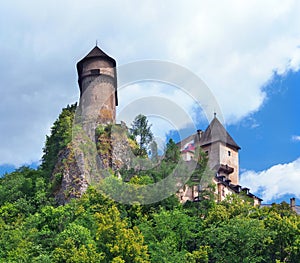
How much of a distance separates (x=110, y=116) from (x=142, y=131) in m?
4.04

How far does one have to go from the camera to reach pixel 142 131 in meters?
70.6

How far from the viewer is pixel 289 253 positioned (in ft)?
154

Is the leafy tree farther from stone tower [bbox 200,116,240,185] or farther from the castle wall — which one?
the castle wall

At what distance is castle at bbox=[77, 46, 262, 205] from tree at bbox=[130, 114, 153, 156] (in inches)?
102

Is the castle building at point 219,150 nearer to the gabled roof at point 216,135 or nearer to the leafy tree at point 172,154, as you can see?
the gabled roof at point 216,135

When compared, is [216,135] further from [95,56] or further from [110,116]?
[95,56]

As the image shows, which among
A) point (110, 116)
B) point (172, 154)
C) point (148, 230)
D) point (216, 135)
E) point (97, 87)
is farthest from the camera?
point (216, 135)

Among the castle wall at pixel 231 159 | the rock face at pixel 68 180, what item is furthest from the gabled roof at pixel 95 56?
the castle wall at pixel 231 159

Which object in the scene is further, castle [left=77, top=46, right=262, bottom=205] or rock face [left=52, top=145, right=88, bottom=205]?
castle [left=77, top=46, right=262, bottom=205]

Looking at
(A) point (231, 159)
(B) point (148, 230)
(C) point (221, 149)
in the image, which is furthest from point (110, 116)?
(B) point (148, 230)

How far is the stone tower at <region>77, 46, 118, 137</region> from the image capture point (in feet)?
230

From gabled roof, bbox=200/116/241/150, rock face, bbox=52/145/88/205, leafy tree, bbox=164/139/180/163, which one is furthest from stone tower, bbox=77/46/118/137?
gabled roof, bbox=200/116/241/150

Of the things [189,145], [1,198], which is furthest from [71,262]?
[189,145]

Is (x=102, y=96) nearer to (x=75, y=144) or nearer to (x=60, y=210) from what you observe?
(x=75, y=144)
